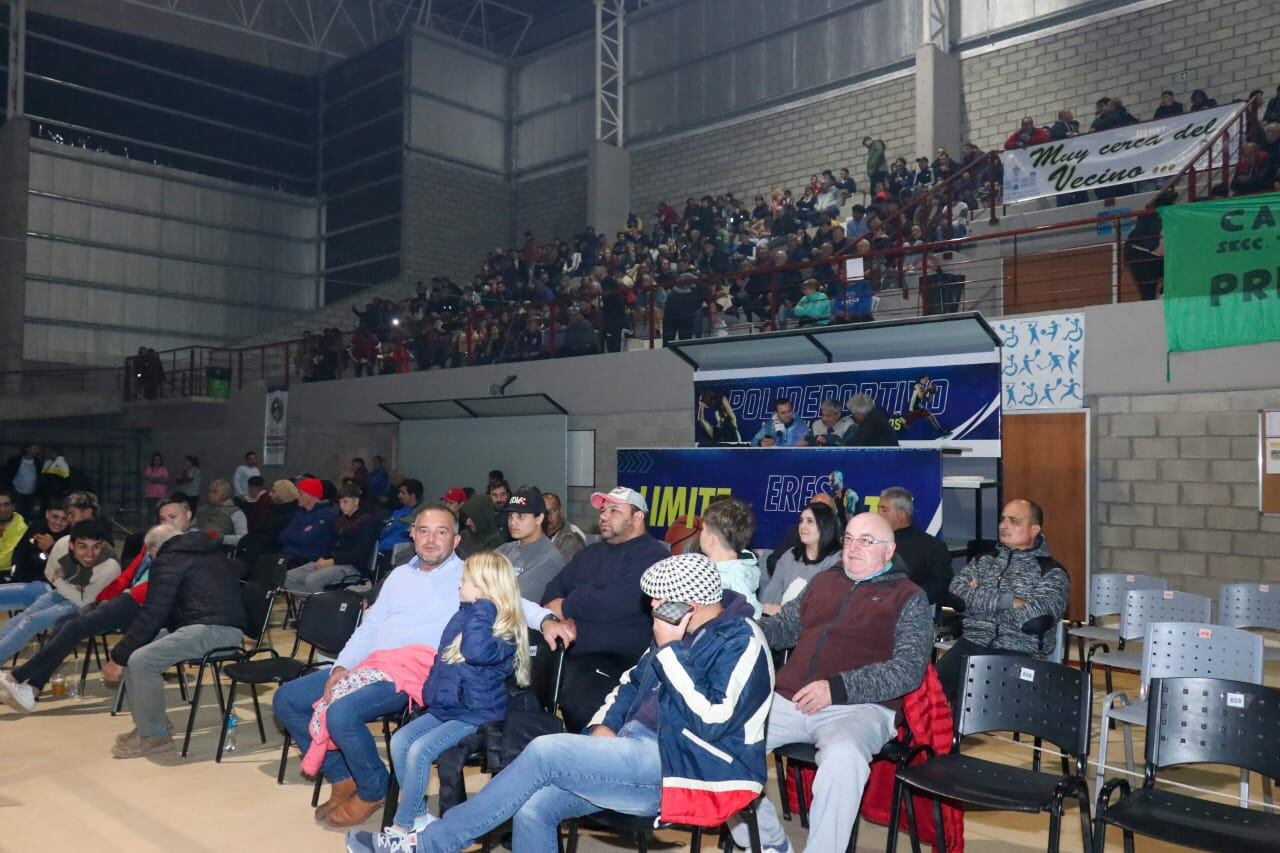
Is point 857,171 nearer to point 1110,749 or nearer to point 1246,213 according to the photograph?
point 1246,213

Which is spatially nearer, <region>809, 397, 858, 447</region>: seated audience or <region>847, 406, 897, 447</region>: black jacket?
<region>847, 406, 897, 447</region>: black jacket

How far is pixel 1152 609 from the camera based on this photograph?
5.36 metres

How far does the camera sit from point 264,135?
75.7 ft

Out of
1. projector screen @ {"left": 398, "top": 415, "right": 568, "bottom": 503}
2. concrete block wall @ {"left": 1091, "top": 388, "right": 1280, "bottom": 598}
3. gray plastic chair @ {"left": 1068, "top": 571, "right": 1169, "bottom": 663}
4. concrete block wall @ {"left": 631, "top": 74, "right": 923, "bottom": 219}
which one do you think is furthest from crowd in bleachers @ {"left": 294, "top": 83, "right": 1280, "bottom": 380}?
gray plastic chair @ {"left": 1068, "top": 571, "right": 1169, "bottom": 663}

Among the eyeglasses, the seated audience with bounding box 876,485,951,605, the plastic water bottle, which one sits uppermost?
the eyeglasses

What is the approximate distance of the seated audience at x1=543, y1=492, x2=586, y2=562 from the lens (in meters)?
6.62

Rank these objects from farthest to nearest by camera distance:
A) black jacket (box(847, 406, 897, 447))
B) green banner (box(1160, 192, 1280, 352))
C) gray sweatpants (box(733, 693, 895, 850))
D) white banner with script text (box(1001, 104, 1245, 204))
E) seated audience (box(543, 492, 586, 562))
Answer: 1. white banner with script text (box(1001, 104, 1245, 204))
2. black jacket (box(847, 406, 897, 447))
3. green banner (box(1160, 192, 1280, 352))
4. seated audience (box(543, 492, 586, 562))
5. gray sweatpants (box(733, 693, 895, 850))

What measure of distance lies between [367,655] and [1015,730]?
106 inches

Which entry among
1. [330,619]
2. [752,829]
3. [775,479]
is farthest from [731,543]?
[775,479]

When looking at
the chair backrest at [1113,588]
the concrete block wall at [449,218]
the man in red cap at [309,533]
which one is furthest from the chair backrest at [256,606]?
the concrete block wall at [449,218]

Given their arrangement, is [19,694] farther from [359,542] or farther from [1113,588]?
[1113,588]

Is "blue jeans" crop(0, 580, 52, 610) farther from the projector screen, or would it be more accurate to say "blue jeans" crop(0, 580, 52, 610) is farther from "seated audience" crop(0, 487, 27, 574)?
the projector screen

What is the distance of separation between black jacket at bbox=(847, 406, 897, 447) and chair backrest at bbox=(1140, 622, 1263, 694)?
4.58 meters

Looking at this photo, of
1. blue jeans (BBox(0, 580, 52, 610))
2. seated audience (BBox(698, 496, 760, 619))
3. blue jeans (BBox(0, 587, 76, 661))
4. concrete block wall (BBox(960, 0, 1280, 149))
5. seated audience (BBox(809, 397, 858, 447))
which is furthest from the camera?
concrete block wall (BBox(960, 0, 1280, 149))
